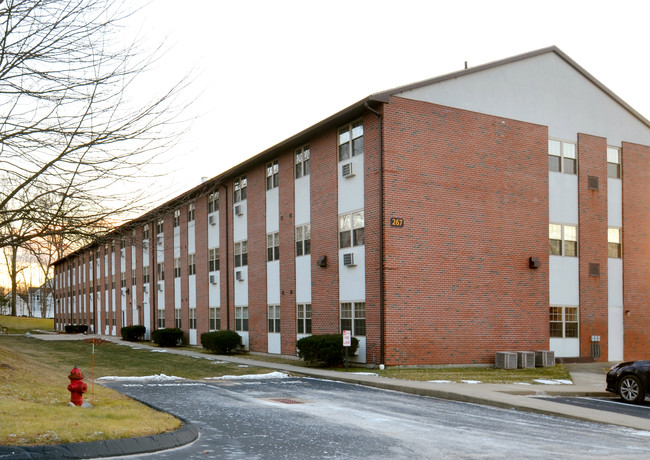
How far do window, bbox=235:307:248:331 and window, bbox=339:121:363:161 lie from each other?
11.9 metres

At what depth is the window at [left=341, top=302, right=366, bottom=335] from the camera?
24484mm

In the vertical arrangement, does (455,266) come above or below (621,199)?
below

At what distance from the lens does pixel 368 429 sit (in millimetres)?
11203

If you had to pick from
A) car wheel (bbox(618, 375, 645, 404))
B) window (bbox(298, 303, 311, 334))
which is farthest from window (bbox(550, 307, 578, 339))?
car wheel (bbox(618, 375, 645, 404))

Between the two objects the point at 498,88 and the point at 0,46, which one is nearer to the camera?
the point at 0,46

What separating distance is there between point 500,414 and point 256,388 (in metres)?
6.98

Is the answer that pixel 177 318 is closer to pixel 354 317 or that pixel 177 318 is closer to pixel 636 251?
pixel 354 317

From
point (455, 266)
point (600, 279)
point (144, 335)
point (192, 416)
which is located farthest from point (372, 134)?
point (144, 335)

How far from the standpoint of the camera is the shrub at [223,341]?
109ft

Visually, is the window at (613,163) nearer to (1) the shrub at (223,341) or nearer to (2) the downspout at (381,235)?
(2) the downspout at (381,235)

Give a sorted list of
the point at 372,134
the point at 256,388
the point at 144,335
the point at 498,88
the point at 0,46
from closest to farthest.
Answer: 1. the point at 0,46
2. the point at 256,388
3. the point at 372,134
4. the point at 498,88
5. the point at 144,335

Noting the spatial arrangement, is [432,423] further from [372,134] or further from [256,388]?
[372,134]

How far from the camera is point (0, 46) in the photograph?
10.6 m

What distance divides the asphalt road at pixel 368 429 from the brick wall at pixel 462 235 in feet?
24.1
